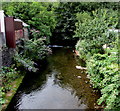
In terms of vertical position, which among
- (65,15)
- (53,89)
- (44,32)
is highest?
(65,15)

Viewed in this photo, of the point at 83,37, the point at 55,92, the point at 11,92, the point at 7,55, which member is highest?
the point at 83,37

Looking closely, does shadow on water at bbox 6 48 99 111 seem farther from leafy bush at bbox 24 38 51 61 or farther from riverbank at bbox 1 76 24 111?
leafy bush at bbox 24 38 51 61

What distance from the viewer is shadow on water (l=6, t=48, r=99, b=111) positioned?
17.0 ft

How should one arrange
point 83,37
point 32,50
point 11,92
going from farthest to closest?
point 83,37, point 32,50, point 11,92

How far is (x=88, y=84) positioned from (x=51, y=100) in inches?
86.8

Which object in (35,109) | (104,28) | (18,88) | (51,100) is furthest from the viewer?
(104,28)

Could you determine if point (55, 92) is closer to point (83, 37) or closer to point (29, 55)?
point (29, 55)

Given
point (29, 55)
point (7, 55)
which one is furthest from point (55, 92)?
point (29, 55)

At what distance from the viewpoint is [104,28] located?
8.95 m

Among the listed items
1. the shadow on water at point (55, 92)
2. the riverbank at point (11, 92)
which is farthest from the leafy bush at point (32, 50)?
the riverbank at point (11, 92)

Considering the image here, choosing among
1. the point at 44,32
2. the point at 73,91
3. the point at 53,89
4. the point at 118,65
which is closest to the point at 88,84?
the point at 73,91

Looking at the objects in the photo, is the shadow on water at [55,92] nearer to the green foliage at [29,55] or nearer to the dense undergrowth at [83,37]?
the dense undergrowth at [83,37]

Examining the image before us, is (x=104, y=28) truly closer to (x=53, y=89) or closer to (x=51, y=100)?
(x=53, y=89)

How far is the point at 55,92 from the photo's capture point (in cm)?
623
